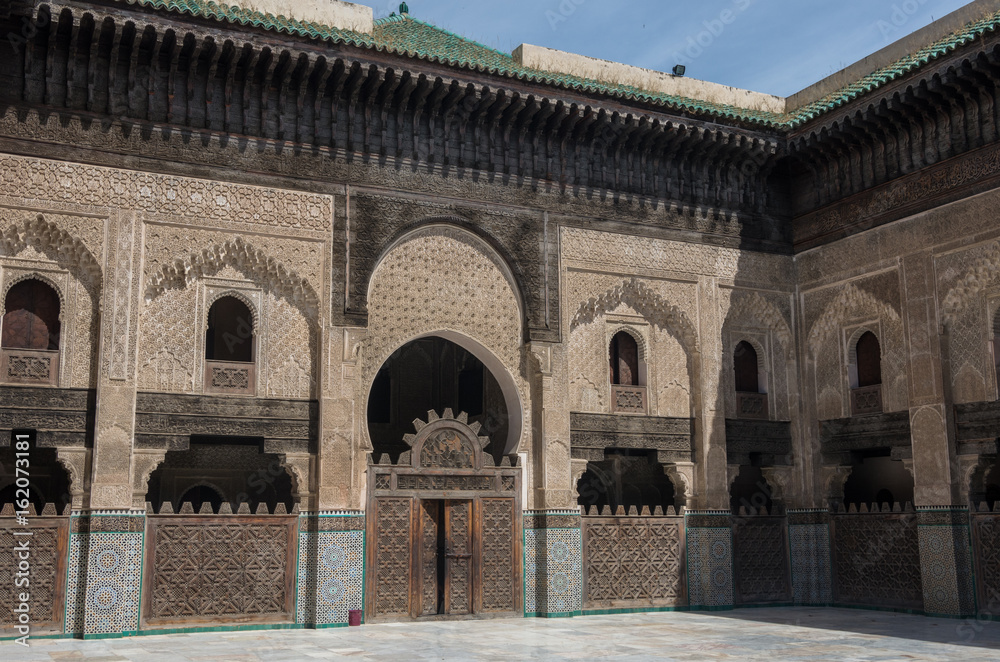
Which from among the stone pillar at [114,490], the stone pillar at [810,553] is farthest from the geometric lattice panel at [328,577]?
the stone pillar at [810,553]

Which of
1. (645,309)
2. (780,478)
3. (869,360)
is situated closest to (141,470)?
(645,309)

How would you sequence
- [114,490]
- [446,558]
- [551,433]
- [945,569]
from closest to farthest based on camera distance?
[114,490] → [446,558] → [945,569] → [551,433]

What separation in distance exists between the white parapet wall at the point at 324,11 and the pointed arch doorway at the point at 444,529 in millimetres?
4153

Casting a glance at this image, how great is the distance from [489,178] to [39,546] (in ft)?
17.3

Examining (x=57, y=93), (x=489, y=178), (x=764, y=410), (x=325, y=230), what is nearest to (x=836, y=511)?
(x=764, y=410)

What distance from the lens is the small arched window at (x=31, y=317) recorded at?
8445mm

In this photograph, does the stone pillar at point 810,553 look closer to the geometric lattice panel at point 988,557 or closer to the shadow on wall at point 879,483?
the shadow on wall at point 879,483

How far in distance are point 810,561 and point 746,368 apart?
221 cm

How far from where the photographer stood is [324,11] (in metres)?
10.6

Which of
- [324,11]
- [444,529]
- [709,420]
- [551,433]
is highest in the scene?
[324,11]

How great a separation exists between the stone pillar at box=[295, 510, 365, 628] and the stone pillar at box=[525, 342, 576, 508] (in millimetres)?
1835

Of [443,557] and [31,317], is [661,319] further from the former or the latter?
[31,317]

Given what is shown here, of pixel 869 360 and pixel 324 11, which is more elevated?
pixel 324 11

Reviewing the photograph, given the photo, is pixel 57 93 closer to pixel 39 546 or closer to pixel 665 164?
pixel 39 546
